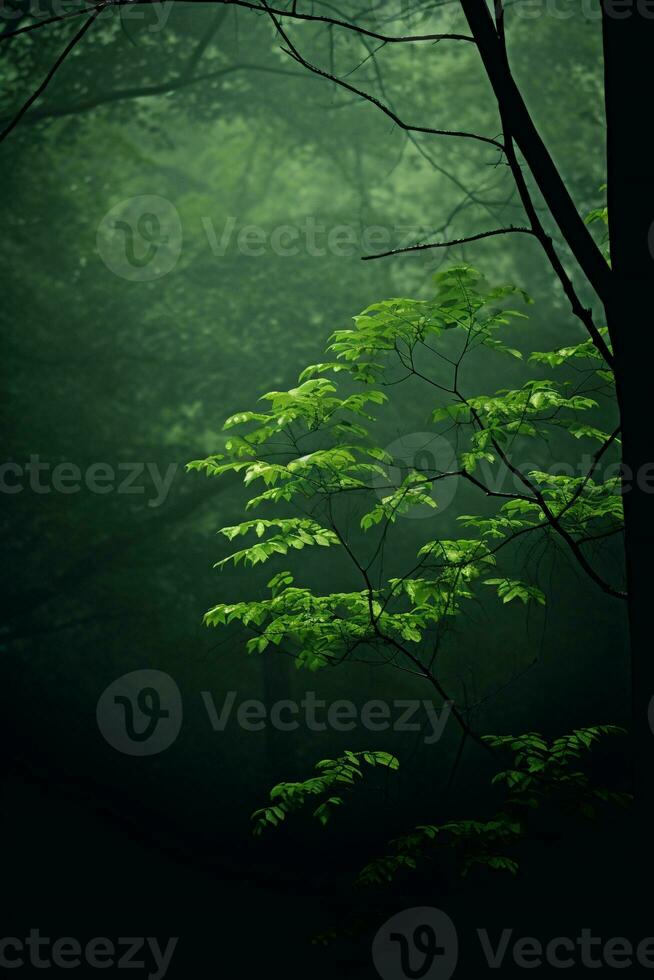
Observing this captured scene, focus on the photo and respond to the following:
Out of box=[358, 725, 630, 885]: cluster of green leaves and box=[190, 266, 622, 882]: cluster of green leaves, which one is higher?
box=[190, 266, 622, 882]: cluster of green leaves

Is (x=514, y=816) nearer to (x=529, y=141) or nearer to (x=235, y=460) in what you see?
(x=529, y=141)

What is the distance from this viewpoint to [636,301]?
4.97 ft

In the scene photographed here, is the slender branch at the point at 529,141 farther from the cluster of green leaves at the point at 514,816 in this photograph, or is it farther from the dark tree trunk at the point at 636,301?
the cluster of green leaves at the point at 514,816

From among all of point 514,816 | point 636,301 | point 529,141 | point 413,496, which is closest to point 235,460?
point 413,496

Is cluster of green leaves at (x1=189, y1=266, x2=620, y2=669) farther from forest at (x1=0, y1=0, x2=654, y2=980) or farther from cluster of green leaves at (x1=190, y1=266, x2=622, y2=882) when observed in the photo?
forest at (x1=0, y1=0, x2=654, y2=980)

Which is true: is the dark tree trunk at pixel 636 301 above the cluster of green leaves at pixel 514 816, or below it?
above

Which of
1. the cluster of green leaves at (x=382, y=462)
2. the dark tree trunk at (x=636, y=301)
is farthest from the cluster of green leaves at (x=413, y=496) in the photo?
the dark tree trunk at (x=636, y=301)

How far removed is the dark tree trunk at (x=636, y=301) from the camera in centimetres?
150

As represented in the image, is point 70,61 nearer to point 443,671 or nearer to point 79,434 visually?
point 79,434

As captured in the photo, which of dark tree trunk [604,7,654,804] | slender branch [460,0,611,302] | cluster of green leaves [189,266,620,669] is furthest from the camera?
cluster of green leaves [189,266,620,669]

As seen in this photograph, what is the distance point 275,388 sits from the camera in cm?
925

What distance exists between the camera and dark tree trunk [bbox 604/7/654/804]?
1502 mm

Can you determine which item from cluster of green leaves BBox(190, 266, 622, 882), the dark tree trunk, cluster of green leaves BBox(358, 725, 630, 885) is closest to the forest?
cluster of green leaves BBox(190, 266, 622, 882)

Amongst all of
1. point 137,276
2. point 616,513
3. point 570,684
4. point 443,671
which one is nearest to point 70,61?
point 137,276
